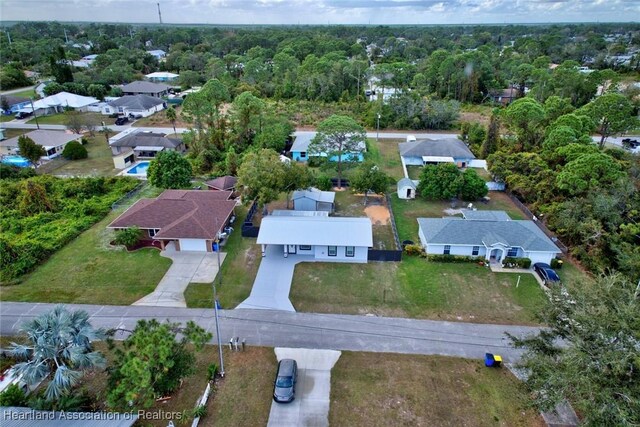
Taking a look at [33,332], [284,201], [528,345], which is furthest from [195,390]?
[284,201]

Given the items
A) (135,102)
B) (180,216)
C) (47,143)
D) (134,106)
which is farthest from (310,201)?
(135,102)

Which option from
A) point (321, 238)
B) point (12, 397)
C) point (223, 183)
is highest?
point (223, 183)

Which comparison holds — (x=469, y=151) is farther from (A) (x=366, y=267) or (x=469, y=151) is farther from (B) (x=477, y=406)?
(B) (x=477, y=406)

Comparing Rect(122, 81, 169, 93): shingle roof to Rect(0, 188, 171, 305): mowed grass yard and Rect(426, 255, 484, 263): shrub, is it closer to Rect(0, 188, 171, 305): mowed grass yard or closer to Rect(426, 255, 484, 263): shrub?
Rect(0, 188, 171, 305): mowed grass yard

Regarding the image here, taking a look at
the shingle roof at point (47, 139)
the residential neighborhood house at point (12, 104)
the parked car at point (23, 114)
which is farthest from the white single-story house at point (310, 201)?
the residential neighborhood house at point (12, 104)

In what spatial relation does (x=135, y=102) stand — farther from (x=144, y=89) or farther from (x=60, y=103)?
(x=60, y=103)
